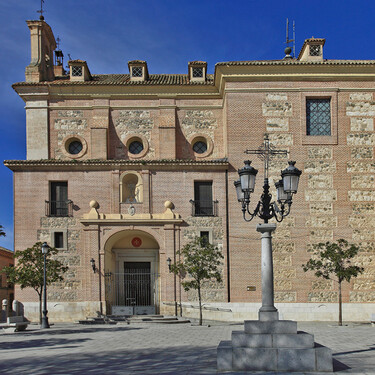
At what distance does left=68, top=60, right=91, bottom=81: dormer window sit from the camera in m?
28.1

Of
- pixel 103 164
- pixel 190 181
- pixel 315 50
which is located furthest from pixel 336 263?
pixel 103 164

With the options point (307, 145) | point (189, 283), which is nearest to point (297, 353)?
point (189, 283)

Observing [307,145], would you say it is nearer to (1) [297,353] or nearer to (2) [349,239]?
(2) [349,239]

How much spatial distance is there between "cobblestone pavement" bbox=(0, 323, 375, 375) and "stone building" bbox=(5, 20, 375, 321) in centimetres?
414

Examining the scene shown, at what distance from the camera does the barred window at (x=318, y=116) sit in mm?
Answer: 25828

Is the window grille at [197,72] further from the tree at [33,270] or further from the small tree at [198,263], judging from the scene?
the tree at [33,270]

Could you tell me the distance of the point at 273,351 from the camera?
993 cm

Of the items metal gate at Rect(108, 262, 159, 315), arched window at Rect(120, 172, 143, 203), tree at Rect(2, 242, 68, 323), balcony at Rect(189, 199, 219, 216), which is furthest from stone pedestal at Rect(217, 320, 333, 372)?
arched window at Rect(120, 172, 143, 203)

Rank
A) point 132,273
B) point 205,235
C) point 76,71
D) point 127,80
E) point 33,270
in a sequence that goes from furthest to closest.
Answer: point 127,80 → point 76,71 → point 132,273 → point 205,235 → point 33,270

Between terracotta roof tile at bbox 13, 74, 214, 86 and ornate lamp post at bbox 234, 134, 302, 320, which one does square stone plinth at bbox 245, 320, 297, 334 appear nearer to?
ornate lamp post at bbox 234, 134, 302, 320

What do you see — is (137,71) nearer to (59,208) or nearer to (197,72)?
(197,72)

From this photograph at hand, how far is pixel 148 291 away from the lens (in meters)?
26.1

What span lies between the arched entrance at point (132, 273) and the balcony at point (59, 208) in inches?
102

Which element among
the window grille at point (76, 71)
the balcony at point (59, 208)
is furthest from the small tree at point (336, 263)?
the window grille at point (76, 71)
